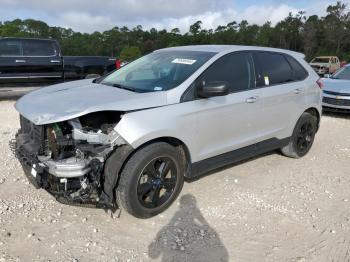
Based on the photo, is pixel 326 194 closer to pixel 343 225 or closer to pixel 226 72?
pixel 343 225

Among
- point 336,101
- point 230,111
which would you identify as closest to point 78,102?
point 230,111

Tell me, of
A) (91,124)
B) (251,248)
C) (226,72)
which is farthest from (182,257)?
(226,72)

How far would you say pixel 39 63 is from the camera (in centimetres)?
1113

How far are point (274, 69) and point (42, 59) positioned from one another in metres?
7.95

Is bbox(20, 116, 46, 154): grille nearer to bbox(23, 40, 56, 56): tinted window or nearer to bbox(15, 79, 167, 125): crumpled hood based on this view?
bbox(15, 79, 167, 125): crumpled hood

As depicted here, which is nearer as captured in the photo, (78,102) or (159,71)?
(78,102)

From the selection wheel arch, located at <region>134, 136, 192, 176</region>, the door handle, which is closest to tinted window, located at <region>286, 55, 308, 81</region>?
the door handle

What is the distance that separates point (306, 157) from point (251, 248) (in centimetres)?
317

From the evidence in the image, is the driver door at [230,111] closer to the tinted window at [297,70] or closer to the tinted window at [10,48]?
the tinted window at [297,70]

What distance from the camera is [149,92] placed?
13.4 ft

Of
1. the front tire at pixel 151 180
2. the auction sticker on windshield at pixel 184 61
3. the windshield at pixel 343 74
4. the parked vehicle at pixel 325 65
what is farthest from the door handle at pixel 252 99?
the parked vehicle at pixel 325 65

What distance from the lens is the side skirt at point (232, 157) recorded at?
4499 mm

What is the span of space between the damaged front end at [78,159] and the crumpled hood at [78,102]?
14cm

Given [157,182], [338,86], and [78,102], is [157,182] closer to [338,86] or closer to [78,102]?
[78,102]
